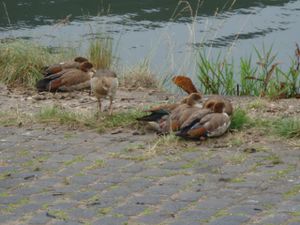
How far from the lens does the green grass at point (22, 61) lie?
11.6m

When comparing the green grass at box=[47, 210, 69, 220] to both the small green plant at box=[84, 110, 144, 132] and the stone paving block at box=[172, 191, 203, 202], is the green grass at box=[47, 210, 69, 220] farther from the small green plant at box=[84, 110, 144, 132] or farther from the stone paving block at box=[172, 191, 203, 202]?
the small green plant at box=[84, 110, 144, 132]

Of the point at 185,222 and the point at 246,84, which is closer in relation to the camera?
the point at 185,222

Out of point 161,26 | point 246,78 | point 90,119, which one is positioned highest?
point 90,119

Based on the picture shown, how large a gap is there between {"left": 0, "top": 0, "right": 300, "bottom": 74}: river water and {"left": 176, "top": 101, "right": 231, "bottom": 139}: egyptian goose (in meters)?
5.14

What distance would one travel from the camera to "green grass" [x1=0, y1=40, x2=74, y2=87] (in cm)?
1163

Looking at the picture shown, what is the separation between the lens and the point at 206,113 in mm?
8141

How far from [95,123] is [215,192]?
8.23 feet

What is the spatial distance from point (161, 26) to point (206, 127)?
966cm

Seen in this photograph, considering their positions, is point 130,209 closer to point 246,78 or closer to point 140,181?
point 140,181

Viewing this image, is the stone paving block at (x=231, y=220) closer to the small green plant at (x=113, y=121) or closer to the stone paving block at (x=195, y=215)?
the stone paving block at (x=195, y=215)

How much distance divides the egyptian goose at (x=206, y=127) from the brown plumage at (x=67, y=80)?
10.3 feet

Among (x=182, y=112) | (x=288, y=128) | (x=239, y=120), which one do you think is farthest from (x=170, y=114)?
(x=288, y=128)

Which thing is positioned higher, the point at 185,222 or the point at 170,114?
the point at 170,114

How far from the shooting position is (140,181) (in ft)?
22.5
